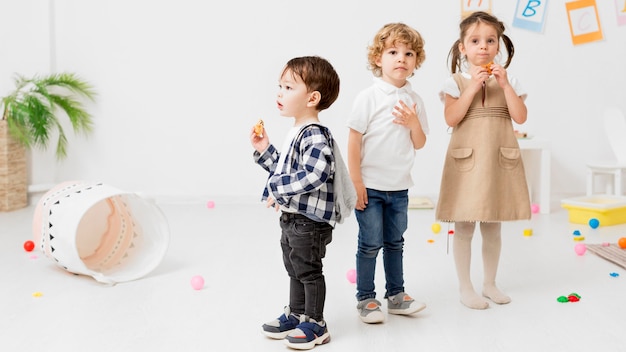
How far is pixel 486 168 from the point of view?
260 cm

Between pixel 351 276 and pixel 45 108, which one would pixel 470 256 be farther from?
pixel 45 108

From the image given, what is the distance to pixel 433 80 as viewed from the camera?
4.99m

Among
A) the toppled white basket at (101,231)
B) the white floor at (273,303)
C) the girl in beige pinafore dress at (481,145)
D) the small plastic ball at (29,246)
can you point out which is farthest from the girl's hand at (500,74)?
the small plastic ball at (29,246)

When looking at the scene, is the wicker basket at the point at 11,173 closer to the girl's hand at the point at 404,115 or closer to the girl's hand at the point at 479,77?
the girl's hand at the point at 404,115

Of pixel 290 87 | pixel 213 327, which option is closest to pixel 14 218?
pixel 213 327

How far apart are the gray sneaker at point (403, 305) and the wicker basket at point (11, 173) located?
3171 mm

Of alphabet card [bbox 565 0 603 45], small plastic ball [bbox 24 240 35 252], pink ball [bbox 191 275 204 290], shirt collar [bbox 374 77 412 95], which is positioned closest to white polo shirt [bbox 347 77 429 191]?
shirt collar [bbox 374 77 412 95]

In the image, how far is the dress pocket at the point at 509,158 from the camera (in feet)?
8.59

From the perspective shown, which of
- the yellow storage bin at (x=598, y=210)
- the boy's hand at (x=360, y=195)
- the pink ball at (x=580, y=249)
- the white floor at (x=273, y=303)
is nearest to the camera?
the white floor at (x=273, y=303)

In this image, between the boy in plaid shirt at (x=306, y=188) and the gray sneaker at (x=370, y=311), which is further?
the gray sneaker at (x=370, y=311)

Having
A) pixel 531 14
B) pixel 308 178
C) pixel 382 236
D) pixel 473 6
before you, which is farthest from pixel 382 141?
pixel 531 14

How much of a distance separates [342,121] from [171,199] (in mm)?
1310

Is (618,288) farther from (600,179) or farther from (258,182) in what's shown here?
(258,182)

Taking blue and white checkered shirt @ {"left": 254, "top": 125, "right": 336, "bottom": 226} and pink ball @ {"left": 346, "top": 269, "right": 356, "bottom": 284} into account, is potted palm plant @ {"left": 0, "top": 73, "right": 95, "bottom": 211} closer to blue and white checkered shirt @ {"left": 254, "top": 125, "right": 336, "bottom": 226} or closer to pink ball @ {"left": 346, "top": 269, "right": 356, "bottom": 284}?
pink ball @ {"left": 346, "top": 269, "right": 356, "bottom": 284}
